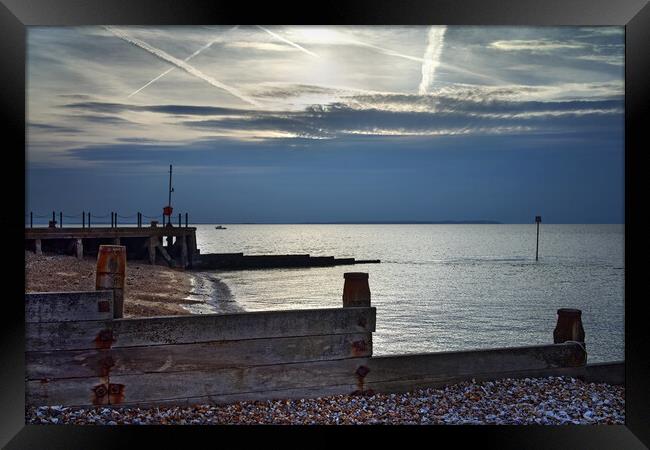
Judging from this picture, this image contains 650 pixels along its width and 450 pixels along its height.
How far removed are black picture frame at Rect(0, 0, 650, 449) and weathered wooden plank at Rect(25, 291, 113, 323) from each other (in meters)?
0.31

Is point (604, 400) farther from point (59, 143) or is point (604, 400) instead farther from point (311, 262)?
point (311, 262)

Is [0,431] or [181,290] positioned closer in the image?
[0,431]

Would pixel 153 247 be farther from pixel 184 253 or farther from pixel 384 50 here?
pixel 384 50

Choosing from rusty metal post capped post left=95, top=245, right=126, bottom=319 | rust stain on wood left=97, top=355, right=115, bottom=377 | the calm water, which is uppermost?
rusty metal post capped post left=95, top=245, right=126, bottom=319

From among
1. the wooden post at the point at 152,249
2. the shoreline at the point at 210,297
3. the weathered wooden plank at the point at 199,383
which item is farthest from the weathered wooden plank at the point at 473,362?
the wooden post at the point at 152,249

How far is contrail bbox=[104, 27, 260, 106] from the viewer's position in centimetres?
1091

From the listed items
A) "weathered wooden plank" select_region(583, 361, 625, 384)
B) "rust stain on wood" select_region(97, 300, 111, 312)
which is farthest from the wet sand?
"weathered wooden plank" select_region(583, 361, 625, 384)

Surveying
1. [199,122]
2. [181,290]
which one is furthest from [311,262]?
[199,122]

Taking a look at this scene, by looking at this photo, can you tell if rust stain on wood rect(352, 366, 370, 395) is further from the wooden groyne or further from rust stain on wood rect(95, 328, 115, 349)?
the wooden groyne

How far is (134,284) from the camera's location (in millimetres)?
19703

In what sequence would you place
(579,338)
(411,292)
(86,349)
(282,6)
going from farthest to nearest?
(411,292) < (579,338) < (282,6) < (86,349)

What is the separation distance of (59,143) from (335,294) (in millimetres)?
14573

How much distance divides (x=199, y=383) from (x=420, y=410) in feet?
5.99

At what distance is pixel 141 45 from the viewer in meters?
11.4
